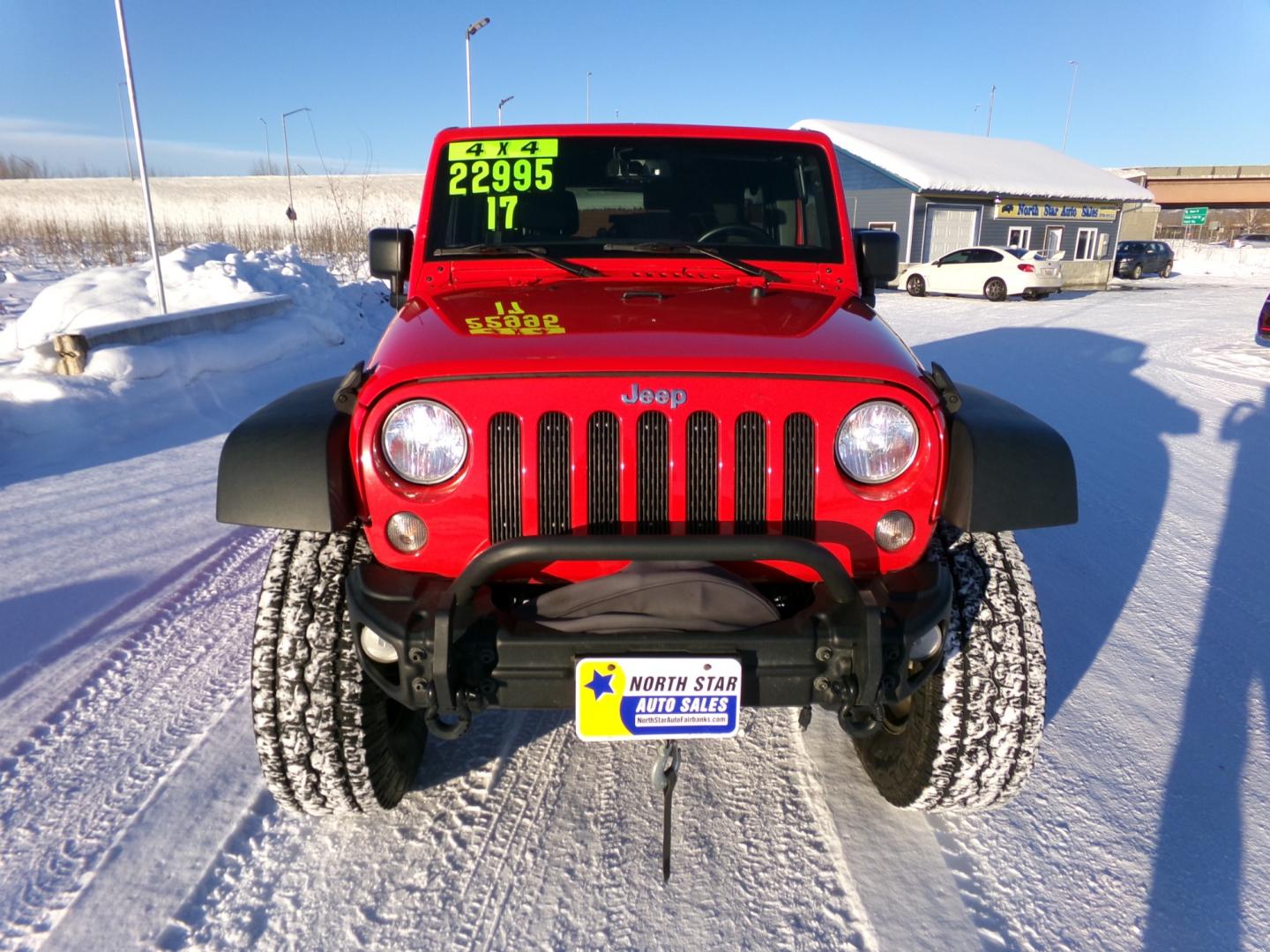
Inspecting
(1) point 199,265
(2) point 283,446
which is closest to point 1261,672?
(2) point 283,446

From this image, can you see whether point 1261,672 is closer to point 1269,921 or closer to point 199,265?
point 1269,921

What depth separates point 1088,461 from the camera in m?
5.77

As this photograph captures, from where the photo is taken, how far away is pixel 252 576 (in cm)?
381

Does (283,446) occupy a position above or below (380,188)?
below

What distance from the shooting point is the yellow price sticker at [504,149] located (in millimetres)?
3189

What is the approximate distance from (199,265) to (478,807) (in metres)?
11.9

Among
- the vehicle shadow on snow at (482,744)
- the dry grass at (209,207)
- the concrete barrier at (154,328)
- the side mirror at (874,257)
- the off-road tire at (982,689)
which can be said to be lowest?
the vehicle shadow on snow at (482,744)

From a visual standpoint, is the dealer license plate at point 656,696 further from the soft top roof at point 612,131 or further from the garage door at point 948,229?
the garage door at point 948,229

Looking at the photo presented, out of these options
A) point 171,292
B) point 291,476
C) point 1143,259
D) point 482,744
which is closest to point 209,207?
point 171,292

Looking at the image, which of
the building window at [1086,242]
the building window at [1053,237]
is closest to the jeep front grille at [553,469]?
the building window at [1053,237]

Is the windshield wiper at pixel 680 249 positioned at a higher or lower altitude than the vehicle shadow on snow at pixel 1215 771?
higher

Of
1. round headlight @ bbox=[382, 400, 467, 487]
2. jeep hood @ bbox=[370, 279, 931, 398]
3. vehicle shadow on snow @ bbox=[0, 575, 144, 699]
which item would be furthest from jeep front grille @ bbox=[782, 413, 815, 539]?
vehicle shadow on snow @ bbox=[0, 575, 144, 699]

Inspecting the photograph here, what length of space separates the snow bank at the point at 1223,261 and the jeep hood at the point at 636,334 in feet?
127

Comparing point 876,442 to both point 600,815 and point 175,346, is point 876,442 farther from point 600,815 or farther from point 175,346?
point 175,346
